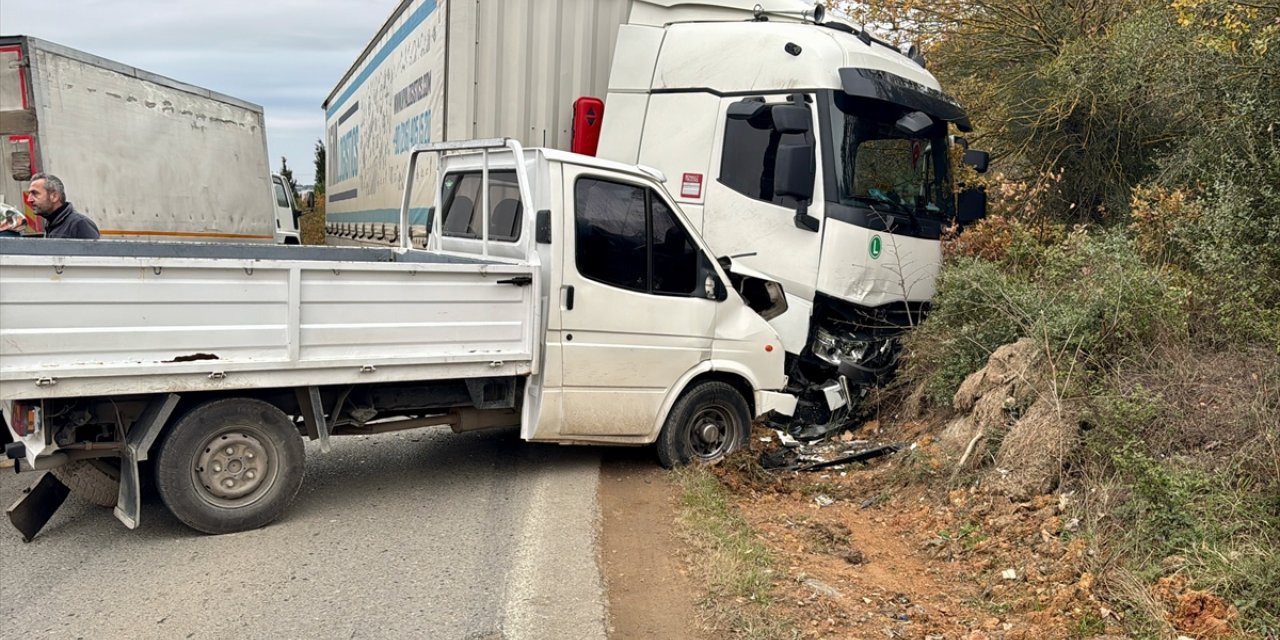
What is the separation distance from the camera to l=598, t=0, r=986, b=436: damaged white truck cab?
7473 mm

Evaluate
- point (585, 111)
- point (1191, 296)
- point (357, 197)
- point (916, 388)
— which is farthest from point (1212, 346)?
point (357, 197)

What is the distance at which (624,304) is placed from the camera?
623 cm

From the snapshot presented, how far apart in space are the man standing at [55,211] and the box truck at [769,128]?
2.51 m

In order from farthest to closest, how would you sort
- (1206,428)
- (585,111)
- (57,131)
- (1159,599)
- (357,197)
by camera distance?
(357,197)
(57,131)
(585,111)
(1206,428)
(1159,599)

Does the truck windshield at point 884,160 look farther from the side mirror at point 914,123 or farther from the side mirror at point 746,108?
the side mirror at point 746,108

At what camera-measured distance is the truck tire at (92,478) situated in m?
5.12

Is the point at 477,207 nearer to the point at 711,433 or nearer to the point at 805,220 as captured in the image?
the point at 711,433

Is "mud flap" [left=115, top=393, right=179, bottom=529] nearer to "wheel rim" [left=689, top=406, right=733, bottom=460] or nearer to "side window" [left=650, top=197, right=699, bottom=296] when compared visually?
"side window" [left=650, top=197, right=699, bottom=296]

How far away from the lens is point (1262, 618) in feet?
12.0

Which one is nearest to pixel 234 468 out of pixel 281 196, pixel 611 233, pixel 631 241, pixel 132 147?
pixel 611 233

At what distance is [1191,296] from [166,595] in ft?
20.2

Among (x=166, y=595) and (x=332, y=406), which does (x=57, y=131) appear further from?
(x=166, y=595)

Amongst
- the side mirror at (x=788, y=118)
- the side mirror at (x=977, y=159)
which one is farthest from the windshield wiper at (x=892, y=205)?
the side mirror at (x=977, y=159)

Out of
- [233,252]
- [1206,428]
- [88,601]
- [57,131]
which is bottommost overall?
[88,601]
